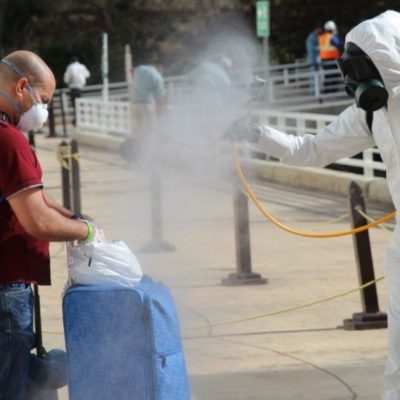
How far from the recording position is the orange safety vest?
3091cm

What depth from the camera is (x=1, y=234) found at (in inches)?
201

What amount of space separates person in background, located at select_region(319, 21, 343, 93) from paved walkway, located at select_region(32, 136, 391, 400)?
1253 cm

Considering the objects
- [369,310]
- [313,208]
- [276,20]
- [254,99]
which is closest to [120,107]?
[313,208]

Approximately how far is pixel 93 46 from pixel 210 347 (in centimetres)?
4143

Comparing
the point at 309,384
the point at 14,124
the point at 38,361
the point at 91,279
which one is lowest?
the point at 309,384

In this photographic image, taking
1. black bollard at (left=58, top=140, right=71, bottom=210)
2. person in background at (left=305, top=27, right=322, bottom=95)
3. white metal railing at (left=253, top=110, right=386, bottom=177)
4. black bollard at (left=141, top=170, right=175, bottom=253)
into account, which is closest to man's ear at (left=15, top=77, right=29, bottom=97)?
black bollard at (left=141, top=170, right=175, bottom=253)

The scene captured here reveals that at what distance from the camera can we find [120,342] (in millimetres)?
5234

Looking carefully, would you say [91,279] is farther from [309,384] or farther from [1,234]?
[309,384]

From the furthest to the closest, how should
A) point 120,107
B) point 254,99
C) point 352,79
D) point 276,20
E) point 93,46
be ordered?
point 93,46 → point 276,20 → point 120,107 → point 254,99 → point 352,79

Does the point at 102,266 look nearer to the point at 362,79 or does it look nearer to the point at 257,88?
the point at 362,79

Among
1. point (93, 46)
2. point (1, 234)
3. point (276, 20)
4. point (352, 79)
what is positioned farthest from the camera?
point (93, 46)

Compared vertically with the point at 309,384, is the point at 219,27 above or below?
above

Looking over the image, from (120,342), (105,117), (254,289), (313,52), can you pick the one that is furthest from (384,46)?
(313,52)

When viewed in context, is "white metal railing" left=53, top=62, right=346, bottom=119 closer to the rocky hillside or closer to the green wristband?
the rocky hillside
